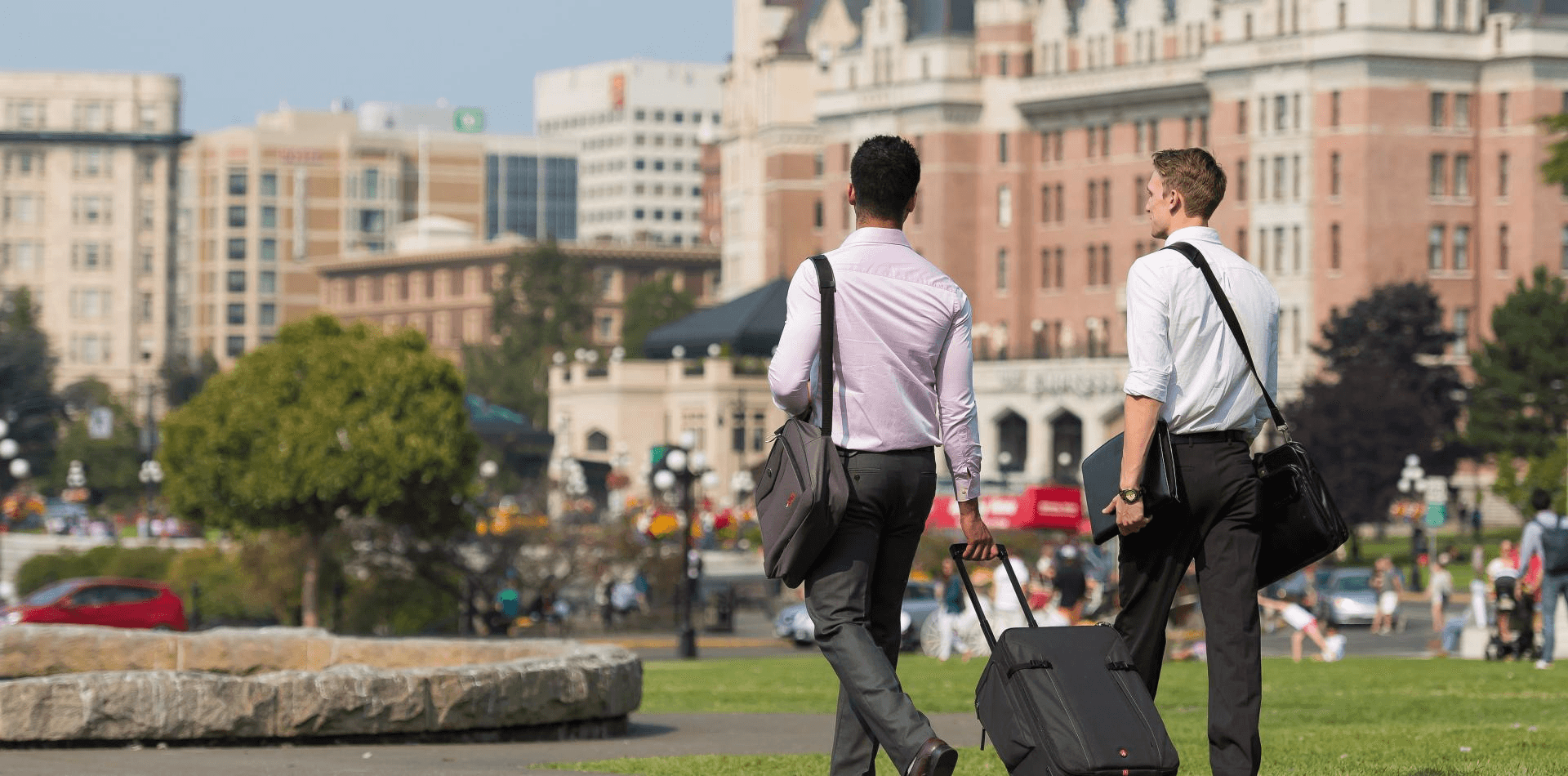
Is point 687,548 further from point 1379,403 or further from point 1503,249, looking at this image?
point 1503,249

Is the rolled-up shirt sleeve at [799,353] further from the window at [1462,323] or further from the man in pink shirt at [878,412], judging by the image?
the window at [1462,323]

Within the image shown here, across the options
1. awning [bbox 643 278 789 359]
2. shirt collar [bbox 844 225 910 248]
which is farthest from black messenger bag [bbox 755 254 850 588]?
awning [bbox 643 278 789 359]

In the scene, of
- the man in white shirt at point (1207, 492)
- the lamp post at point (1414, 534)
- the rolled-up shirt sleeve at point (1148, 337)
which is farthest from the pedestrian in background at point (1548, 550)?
the lamp post at point (1414, 534)

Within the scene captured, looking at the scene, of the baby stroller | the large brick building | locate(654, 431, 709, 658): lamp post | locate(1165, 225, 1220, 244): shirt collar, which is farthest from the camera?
the large brick building

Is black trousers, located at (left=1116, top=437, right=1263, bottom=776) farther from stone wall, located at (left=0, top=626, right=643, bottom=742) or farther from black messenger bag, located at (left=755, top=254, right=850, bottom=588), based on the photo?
stone wall, located at (left=0, top=626, right=643, bottom=742)

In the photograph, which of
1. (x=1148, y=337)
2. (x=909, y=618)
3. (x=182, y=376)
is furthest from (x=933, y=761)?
(x=182, y=376)

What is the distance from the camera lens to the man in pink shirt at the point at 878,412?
8.41 m

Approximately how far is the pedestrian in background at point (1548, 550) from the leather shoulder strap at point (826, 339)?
43.9 ft

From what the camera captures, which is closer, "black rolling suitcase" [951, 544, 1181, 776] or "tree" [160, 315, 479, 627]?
"black rolling suitcase" [951, 544, 1181, 776]

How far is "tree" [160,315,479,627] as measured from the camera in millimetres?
52250

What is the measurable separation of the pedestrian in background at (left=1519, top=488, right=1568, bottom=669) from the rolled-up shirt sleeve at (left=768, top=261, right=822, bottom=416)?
1341 cm

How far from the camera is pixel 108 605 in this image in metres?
40.3

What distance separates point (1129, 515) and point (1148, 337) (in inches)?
24.2

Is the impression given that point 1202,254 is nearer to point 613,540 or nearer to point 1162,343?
point 1162,343
